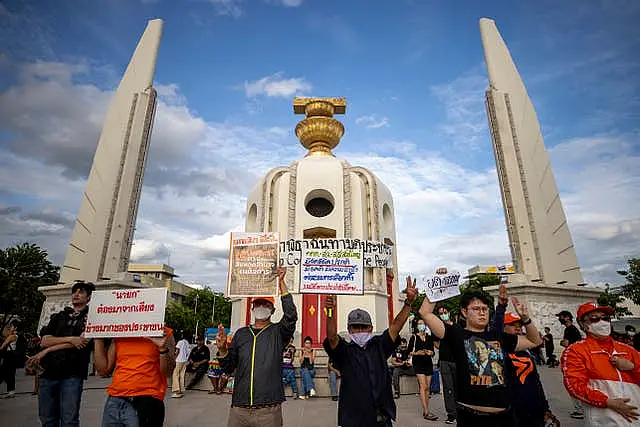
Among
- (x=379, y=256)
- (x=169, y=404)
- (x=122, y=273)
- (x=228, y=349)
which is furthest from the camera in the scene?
(x=122, y=273)

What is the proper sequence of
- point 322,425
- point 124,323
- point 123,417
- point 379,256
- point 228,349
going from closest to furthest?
point 123,417
point 124,323
point 228,349
point 322,425
point 379,256

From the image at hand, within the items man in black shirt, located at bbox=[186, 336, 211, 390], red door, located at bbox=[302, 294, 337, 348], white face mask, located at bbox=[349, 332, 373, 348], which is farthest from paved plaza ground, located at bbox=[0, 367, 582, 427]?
red door, located at bbox=[302, 294, 337, 348]

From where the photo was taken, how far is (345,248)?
5383mm

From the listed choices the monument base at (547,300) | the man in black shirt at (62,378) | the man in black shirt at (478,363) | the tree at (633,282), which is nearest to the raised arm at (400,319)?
the man in black shirt at (478,363)

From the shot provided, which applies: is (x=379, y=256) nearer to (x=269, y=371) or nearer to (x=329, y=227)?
(x=269, y=371)

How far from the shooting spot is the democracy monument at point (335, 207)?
14070mm

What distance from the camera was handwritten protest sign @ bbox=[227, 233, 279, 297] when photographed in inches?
193

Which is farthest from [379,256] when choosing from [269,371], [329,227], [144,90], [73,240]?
[144,90]

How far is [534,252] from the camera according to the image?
14.3 m

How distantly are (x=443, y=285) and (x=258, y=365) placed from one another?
2.81 meters

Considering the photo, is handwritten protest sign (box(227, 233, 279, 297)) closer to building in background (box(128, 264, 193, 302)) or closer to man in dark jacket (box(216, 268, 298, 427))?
man in dark jacket (box(216, 268, 298, 427))

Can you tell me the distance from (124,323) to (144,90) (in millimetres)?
16309

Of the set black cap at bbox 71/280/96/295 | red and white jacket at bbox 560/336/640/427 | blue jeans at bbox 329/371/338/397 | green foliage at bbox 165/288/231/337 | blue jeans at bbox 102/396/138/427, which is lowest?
blue jeans at bbox 329/371/338/397

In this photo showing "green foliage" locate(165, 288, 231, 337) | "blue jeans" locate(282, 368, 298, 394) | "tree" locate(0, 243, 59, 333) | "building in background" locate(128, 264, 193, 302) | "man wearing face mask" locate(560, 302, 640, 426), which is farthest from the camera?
"building in background" locate(128, 264, 193, 302)
